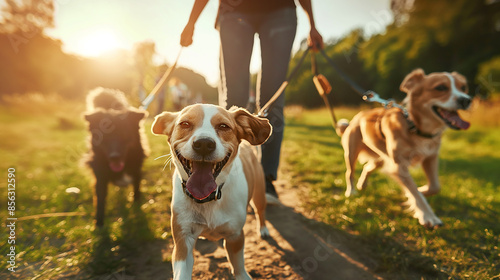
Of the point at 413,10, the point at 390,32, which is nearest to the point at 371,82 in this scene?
the point at 390,32

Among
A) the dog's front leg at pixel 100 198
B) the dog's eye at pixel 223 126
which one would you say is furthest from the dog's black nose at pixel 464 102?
the dog's front leg at pixel 100 198

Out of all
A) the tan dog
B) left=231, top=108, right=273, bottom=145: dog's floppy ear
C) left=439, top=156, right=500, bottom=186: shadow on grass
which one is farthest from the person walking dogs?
left=439, top=156, right=500, bottom=186: shadow on grass

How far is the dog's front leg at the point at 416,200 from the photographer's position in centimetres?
270

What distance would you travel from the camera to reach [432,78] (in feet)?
11.2

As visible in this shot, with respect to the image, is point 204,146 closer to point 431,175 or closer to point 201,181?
point 201,181

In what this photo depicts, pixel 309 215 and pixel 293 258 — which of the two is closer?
pixel 293 258

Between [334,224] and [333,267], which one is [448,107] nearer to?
[334,224]

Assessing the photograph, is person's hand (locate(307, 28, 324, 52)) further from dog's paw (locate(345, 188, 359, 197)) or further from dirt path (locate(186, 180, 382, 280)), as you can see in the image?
dirt path (locate(186, 180, 382, 280))

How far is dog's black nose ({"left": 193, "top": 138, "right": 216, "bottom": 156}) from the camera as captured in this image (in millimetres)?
1570

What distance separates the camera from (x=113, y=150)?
338cm

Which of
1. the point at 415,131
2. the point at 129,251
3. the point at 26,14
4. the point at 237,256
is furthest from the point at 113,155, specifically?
the point at 26,14

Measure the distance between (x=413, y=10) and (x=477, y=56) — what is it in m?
8.06

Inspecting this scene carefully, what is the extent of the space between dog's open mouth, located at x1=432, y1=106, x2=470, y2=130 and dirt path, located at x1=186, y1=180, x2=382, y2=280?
1811 mm

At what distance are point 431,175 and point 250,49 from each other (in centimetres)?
250
